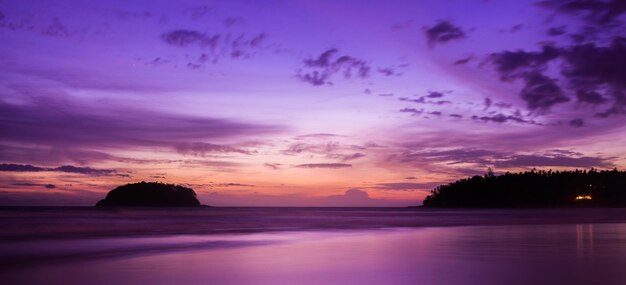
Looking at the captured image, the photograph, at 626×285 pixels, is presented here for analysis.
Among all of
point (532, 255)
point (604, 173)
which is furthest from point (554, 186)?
point (532, 255)

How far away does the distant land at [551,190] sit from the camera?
15550 centimetres

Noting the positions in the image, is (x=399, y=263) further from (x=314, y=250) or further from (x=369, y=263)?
(x=314, y=250)

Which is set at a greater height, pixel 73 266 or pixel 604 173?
pixel 604 173

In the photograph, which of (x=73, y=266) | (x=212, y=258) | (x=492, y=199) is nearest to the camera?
(x=73, y=266)

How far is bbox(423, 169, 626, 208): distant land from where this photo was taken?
155500 millimetres

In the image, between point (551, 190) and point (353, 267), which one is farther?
point (551, 190)

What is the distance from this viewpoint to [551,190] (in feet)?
547

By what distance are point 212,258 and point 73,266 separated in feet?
12.2

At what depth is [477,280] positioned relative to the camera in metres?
11.4

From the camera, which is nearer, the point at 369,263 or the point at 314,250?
the point at 369,263

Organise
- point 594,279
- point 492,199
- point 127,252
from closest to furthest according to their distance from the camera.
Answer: point 594,279, point 127,252, point 492,199

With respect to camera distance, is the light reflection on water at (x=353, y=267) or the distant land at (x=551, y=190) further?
the distant land at (x=551, y=190)

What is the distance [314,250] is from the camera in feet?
61.1

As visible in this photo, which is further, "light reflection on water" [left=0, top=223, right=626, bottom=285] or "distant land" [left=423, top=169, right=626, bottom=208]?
"distant land" [left=423, top=169, right=626, bottom=208]
